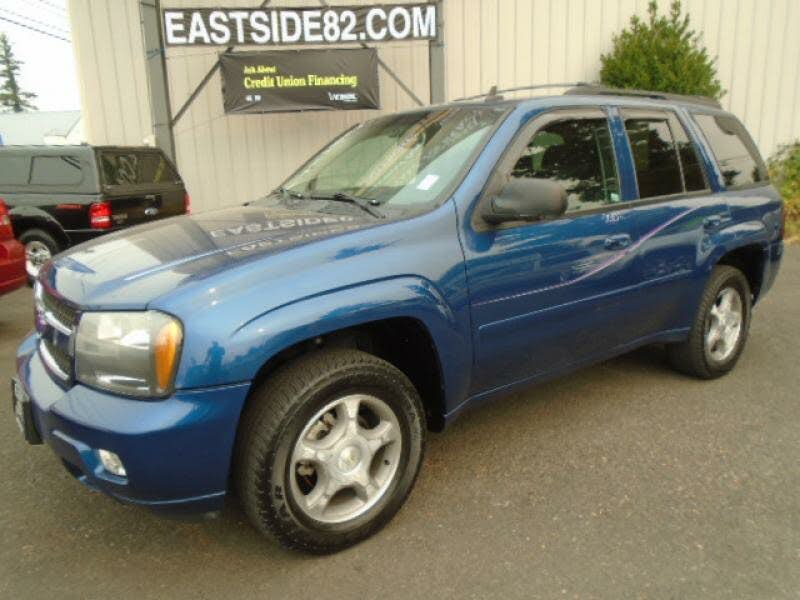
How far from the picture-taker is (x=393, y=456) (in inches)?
102

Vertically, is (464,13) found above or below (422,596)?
above

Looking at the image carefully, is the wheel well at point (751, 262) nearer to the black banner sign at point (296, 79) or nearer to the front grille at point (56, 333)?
the front grille at point (56, 333)

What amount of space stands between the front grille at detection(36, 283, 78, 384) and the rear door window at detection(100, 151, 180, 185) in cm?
553

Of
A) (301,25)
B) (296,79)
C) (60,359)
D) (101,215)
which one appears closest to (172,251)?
(60,359)

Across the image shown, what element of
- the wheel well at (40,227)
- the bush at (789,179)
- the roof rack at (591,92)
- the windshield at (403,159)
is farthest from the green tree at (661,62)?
the wheel well at (40,227)

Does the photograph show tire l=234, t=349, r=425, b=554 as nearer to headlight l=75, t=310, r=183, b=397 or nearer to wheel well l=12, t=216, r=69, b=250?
headlight l=75, t=310, r=183, b=397

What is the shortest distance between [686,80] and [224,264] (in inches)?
370

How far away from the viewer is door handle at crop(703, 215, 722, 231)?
12.3 feet

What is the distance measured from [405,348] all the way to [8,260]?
169 inches

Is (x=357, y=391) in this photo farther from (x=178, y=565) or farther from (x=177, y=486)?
(x=178, y=565)

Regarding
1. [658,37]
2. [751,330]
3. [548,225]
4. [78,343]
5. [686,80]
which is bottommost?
[751,330]

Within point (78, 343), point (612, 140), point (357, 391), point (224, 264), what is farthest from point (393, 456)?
point (612, 140)

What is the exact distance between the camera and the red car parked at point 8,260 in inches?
212

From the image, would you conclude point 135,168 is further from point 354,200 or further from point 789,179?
point 789,179
